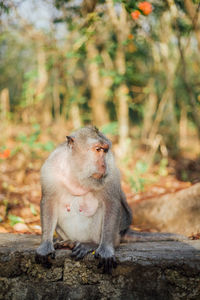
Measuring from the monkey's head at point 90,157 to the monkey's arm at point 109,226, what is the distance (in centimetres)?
17

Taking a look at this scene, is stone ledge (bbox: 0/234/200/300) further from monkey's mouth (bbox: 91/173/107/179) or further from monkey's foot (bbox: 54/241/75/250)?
monkey's mouth (bbox: 91/173/107/179)

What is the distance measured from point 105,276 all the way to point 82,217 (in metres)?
0.59

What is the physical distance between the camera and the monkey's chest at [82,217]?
9.53 feet

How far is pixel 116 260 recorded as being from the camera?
252cm

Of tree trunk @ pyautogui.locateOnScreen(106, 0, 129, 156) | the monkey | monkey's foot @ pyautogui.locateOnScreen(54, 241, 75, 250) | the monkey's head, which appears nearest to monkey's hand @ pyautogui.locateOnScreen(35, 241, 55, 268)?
the monkey

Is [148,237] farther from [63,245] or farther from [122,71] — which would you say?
[122,71]

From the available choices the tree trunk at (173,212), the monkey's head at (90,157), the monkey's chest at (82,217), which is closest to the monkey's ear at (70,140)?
the monkey's head at (90,157)

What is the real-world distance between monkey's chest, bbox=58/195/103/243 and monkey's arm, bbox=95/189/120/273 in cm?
14

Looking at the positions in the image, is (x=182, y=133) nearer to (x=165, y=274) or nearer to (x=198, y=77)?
(x=198, y=77)

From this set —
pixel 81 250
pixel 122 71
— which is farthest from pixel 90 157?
pixel 122 71

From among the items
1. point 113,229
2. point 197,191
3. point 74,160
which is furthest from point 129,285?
point 197,191

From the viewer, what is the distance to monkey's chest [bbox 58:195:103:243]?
2906 millimetres

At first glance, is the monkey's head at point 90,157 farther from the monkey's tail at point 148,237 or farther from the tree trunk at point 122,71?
the tree trunk at point 122,71

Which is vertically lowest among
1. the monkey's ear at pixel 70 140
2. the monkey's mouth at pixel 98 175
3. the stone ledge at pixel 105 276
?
the stone ledge at pixel 105 276
